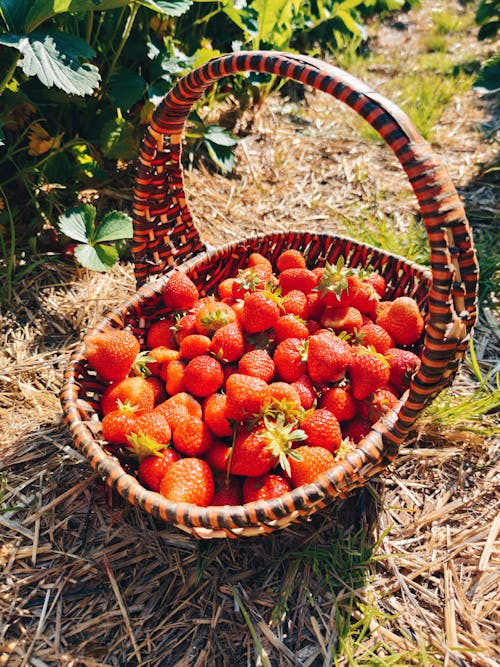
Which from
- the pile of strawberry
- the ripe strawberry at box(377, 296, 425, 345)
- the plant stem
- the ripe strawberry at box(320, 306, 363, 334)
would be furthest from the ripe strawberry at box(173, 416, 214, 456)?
the plant stem

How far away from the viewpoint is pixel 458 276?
3.32 feet

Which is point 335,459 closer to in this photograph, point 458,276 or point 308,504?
point 308,504

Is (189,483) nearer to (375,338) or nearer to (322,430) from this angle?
(322,430)

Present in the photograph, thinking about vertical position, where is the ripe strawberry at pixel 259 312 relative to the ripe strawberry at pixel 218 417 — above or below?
above

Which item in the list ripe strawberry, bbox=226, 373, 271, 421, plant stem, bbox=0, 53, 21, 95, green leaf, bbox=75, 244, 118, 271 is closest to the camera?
ripe strawberry, bbox=226, 373, 271, 421

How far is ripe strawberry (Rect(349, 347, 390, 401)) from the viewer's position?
1.31 m

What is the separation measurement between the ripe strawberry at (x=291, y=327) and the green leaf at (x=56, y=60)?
875mm

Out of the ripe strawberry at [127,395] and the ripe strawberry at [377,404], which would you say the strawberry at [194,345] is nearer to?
the ripe strawberry at [127,395]

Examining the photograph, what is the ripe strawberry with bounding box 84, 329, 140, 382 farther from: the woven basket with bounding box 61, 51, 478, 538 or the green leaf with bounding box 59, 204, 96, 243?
the green leaf with bounding box 59, 204, 96, 243

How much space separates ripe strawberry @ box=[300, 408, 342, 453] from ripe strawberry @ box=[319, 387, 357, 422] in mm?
71

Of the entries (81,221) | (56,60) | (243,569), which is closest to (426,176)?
(243,569)

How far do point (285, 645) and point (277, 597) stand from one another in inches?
3.9

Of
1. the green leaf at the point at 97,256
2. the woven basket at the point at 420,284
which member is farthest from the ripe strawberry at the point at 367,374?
the green leaf at the point at 97,256

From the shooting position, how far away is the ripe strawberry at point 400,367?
1.39 metres
